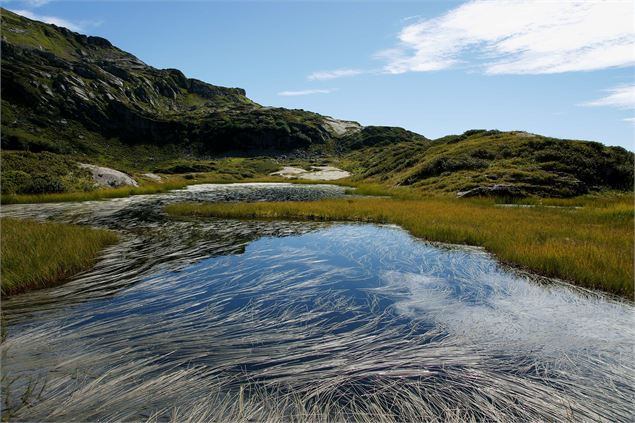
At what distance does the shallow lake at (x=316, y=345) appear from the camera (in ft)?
17.6

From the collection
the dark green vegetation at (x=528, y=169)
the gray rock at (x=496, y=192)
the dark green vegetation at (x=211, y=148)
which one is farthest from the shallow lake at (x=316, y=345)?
the dark green vegetation at (x=211, y=148)

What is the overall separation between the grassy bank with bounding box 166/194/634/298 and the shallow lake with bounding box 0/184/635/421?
109cm

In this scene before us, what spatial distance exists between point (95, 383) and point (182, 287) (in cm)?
533

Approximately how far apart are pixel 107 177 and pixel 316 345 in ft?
178

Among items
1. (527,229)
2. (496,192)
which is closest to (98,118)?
(496,192)

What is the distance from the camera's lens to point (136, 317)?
868 cm

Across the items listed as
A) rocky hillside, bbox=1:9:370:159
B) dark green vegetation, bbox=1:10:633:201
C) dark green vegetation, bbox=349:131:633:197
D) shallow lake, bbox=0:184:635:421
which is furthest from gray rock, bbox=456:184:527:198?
rocky hillside, bbox=1:9:370:159

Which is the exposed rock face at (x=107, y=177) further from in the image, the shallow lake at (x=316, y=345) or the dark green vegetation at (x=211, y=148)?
the shallow lake at (x=316, y=345)

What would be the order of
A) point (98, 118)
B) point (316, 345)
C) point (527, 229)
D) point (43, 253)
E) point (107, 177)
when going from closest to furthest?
point (316, 345), point (43, 253), point (527, 229), point (107, 177), point (98, 118)

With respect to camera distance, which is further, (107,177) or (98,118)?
(98,118)

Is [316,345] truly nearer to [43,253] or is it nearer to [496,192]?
[43,253]

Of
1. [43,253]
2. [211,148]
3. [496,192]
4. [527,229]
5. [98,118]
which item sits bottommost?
[43,253]

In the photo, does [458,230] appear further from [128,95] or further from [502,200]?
[128,95]

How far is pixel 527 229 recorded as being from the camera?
59.1 ft
